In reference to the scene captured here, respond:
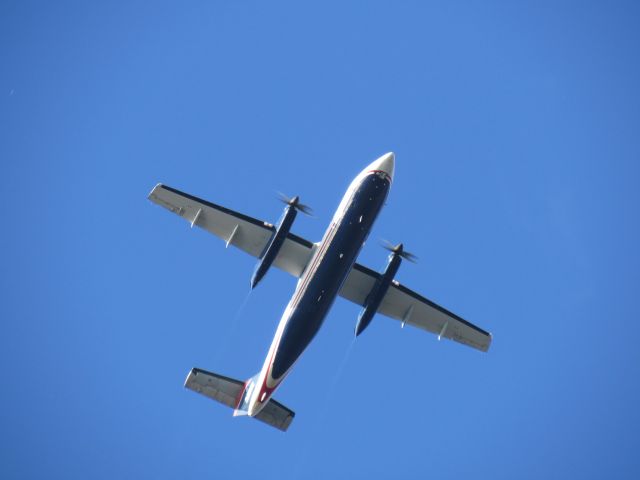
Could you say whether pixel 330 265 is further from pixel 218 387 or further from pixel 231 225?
pixel 218 387

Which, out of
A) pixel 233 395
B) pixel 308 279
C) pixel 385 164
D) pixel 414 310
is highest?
pixel 385 164

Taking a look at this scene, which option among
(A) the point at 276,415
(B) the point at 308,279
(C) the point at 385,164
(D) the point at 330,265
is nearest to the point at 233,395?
(A) the point at 276,415

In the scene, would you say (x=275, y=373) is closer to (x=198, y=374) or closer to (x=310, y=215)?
(x=198, y=374)

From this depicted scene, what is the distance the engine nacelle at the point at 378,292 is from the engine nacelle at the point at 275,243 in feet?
11.2

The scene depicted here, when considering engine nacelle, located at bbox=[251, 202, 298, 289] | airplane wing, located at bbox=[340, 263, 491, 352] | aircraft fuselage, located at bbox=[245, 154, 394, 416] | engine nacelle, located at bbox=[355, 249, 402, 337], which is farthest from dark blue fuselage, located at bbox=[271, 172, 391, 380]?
airplane wing, located at bbox=[340, 263, 491, 352]

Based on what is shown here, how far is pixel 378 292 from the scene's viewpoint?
20.3m

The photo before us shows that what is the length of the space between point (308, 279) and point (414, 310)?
17.0ft

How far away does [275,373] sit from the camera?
63.2 feet

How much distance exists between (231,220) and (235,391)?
5.70 metres

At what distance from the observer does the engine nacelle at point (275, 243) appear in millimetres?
19547

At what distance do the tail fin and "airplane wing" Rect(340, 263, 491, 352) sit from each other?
4.47 m

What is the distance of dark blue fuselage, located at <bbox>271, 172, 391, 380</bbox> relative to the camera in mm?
18078

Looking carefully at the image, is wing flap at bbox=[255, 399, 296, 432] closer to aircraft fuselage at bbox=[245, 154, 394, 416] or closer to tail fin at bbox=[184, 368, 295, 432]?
tail fin at bbox=[184, 368, 295, 432]

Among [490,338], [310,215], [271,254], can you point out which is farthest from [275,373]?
[490,338]
